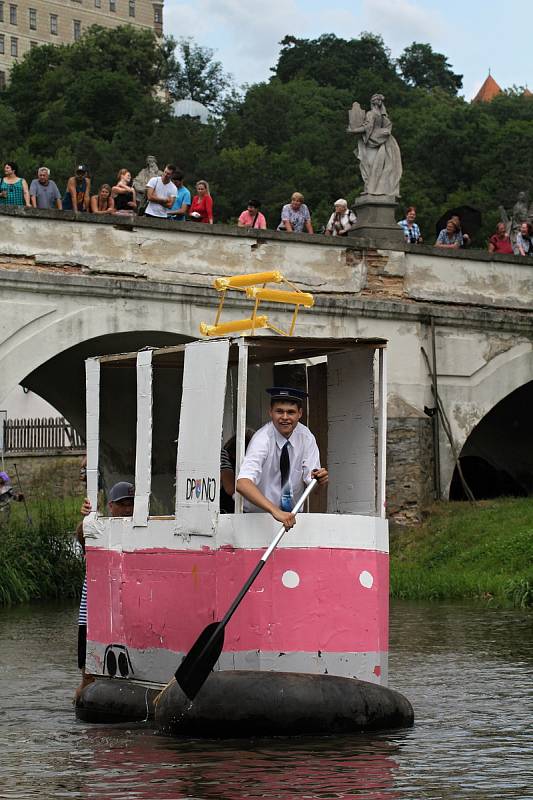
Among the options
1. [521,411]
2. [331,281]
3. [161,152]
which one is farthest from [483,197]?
[331,281]

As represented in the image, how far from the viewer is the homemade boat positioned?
11047 mm

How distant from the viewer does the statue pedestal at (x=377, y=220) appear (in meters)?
26.2

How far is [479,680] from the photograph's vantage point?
46.9ft

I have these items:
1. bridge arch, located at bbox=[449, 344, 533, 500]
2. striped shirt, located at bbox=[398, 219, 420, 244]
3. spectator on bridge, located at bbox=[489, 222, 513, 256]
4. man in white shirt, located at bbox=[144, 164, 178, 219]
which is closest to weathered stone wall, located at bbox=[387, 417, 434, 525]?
striped shirt, located at bbox=[398, 219, 420, 244]

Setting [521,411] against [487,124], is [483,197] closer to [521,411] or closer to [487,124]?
[487,124]

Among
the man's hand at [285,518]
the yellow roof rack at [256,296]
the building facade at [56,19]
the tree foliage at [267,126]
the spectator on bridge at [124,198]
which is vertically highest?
the building facade at [56,19]

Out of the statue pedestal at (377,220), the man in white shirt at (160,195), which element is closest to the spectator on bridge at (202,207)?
the man in white shirt at (160,195)

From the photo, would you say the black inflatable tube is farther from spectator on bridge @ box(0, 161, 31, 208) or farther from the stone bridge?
spectator on bridge @ box(0, 161, 31, 208)

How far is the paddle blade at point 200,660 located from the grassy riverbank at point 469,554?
10512 millimetres

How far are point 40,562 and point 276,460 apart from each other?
11667 mm

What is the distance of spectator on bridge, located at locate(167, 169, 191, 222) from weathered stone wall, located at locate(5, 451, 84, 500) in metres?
18.9

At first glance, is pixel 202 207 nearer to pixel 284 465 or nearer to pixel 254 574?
pixel 284 465

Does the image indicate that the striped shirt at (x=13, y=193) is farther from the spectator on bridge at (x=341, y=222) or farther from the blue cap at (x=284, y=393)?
the blue cap at (x=284, y=393)

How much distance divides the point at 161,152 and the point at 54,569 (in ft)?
204
